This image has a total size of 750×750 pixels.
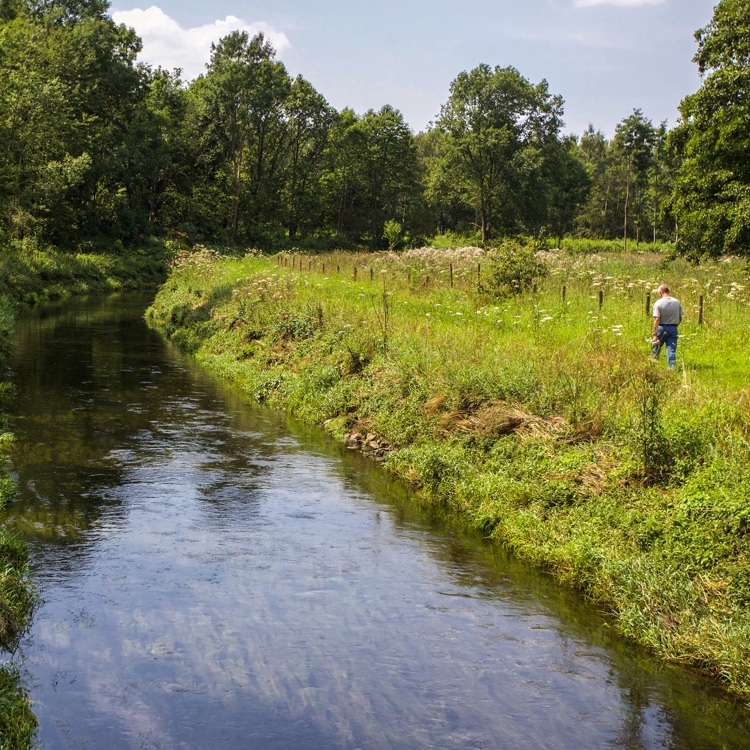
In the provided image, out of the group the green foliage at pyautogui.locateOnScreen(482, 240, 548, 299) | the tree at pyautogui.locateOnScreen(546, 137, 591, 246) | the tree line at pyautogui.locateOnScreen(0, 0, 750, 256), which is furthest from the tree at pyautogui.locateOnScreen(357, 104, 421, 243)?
the green foliage at pyautogui.locateOnScreen(482, 240, 548, 299)

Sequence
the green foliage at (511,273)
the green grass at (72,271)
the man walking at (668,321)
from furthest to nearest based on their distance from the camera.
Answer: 1. the green grass at (72,271)
2. the green foliage at (511,273)
3. the man walking at (668,321)

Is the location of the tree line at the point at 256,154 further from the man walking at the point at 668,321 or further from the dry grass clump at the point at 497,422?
the dry grass clump at the point at 497,422

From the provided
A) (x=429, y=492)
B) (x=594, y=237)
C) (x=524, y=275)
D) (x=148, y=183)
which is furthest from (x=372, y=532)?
(x=594, y=237)

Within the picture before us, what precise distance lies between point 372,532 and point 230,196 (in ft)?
238

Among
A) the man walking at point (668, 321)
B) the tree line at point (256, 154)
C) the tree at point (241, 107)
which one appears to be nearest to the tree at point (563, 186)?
the tree line at point (256, 154)

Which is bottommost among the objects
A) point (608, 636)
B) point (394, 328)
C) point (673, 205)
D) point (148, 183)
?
point (608, 636)

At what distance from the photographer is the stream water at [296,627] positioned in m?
7.45

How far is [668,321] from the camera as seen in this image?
17047 millimetres

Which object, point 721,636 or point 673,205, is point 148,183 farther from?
point 721,636

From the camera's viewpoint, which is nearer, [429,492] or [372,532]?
[372,532]

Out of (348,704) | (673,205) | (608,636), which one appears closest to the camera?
(348,704)

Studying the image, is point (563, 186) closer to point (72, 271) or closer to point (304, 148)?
point (304, 148)

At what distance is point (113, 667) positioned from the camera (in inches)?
325

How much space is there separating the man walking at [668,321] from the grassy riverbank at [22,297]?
13.1 m
